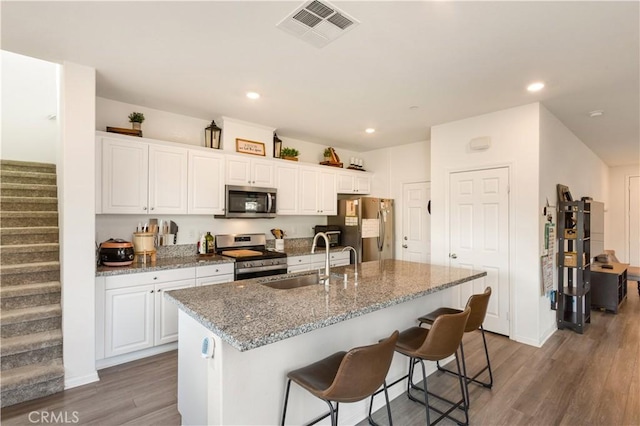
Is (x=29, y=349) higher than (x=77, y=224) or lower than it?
lower

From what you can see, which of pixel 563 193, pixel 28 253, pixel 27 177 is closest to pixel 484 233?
pixel 563 193

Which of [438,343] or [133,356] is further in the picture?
[133,356]

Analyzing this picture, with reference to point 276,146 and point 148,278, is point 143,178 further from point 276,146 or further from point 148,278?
point 276,146

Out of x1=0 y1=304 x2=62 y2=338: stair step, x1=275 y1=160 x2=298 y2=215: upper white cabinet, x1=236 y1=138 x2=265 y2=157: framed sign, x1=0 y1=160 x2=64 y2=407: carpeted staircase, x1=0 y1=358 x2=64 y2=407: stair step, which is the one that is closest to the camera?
x1=0 y1=358 x2=64 y2=407: stair step

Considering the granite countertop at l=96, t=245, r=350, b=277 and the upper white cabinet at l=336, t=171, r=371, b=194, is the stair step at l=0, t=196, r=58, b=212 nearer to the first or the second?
the granite countertop at l=96, t=245, r=350, b=277

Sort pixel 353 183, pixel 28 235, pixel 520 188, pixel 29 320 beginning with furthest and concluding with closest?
pixel 353 183, pixel 520 188, pixel 28 235, pixel 29 320

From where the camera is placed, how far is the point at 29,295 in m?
2.88

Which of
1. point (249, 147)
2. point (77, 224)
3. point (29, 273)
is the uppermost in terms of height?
point (249, 147)

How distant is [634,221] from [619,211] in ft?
1.18

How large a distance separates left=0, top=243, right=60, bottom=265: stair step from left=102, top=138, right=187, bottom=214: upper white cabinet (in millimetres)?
783

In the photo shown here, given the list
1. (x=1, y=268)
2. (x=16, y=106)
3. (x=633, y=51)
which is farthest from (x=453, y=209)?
(x=16, y=106)

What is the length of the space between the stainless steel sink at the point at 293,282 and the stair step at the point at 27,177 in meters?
3.85

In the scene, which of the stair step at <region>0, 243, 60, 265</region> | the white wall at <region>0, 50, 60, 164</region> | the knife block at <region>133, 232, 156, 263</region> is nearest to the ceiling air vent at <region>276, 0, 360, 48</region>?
the knife block at <region>133, 232, 156, 263</region>

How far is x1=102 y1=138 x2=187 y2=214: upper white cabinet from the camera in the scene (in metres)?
3.20
